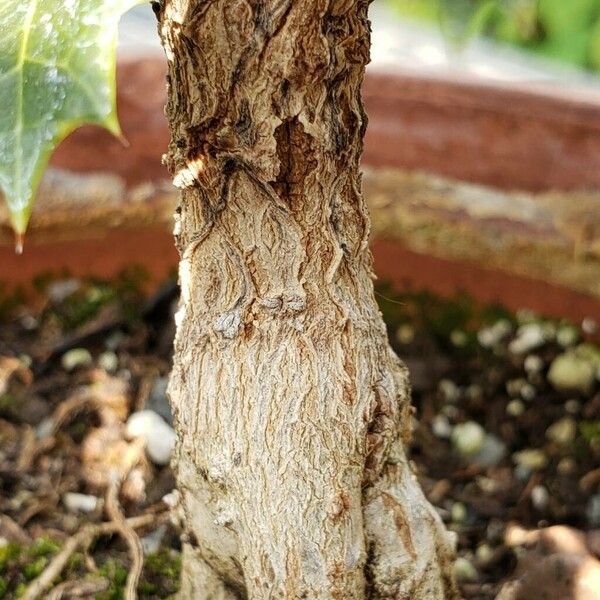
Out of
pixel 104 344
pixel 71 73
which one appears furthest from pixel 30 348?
pixel 71 73

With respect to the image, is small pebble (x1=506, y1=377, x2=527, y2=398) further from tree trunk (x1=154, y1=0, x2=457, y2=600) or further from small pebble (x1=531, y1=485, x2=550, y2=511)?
tree trunk (x1=154, y1=0, x2=457, y2=600)

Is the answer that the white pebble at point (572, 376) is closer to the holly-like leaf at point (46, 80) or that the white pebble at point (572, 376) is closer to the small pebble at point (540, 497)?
the small pebble at point (540, 497)

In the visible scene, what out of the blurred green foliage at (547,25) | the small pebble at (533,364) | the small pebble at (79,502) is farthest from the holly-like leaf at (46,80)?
the blurred green foliage at (547,25)

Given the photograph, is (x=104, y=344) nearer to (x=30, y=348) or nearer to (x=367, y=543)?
(x=30, y=348)

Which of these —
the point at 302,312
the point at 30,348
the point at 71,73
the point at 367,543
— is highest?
the point at 71,73

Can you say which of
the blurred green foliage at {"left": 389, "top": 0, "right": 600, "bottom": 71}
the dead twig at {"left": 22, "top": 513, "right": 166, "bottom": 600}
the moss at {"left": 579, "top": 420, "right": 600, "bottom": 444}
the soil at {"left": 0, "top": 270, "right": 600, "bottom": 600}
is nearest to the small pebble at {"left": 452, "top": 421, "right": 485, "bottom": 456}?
the soil at {"left": 0, "top": 270, "right": 600, "bottom": 600}

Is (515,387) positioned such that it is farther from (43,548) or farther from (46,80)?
(46,80)

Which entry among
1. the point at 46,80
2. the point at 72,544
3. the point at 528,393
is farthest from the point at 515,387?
the point at 46,80
